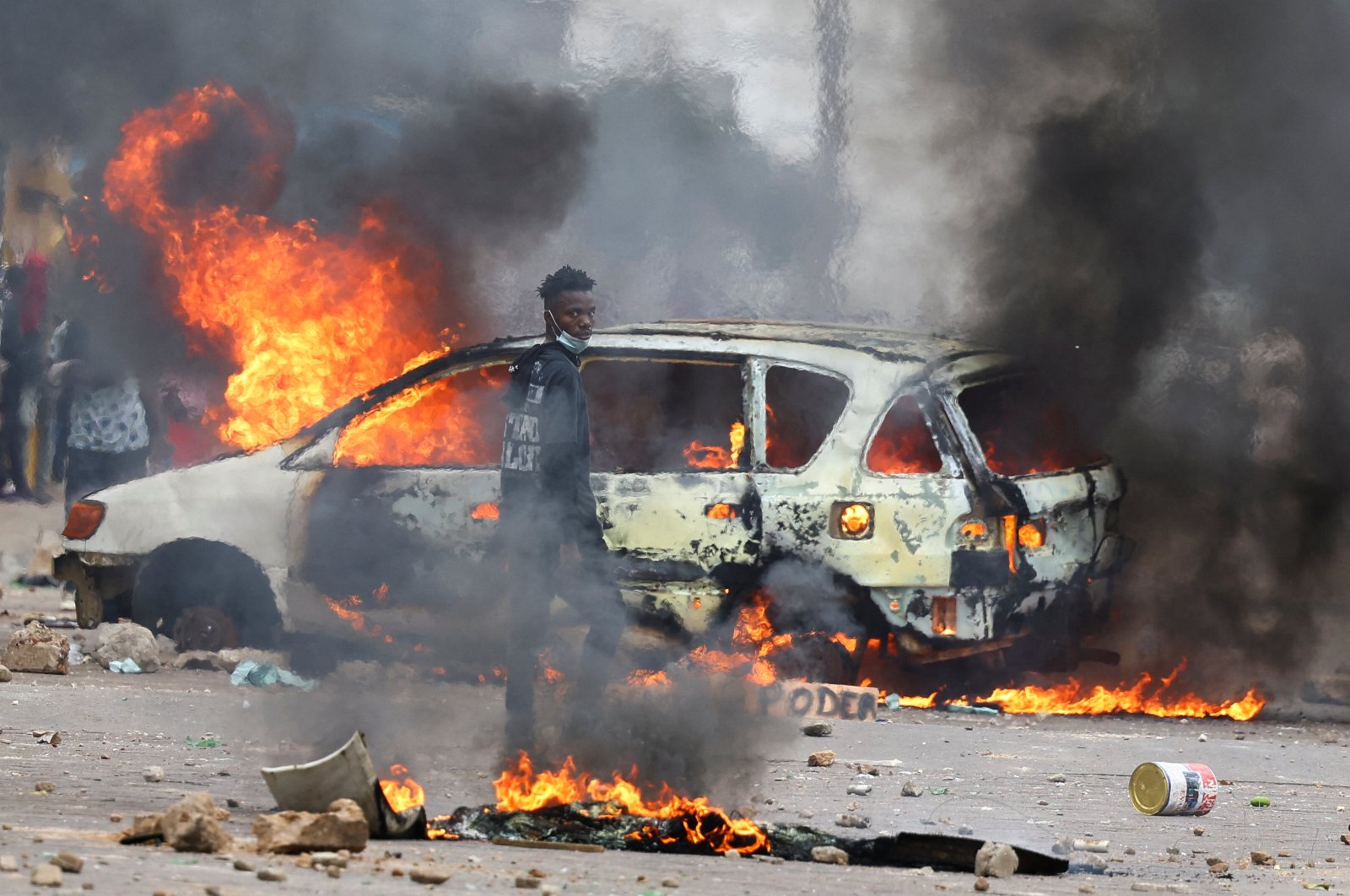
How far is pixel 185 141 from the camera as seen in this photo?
1241 centimetres

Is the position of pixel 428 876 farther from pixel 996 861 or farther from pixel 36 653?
pixel 36 653

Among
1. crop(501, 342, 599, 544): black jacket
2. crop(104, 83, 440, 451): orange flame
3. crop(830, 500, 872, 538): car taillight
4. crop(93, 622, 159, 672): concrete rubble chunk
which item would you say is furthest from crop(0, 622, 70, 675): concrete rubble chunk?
crop(830, 500, 872, 538): car taillight

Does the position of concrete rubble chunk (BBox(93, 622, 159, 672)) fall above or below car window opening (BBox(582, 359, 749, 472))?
below

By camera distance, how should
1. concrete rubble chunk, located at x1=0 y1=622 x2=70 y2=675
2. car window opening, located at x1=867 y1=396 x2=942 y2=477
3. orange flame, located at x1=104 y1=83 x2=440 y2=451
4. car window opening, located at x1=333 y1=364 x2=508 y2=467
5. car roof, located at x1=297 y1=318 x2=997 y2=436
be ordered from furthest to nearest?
1. orange flame, located at x1=104 y1=83 x2=440 y2=451
2. car window opening, located at x1=333 y1=364 x2=508 y2=467
3. concrete rubble chunk, located at x1=0 y1=622 x2=70 y2=675
4. car roof, located at x1=297 y1=318 x2=997 y2=436
5. car window opening, located at x1=867 y1=396 x2=942 y2=477

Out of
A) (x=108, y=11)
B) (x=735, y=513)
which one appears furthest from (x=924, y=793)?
(x=108, y=11)

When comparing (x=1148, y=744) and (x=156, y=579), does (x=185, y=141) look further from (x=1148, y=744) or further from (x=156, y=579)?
(x=1148, y=744)

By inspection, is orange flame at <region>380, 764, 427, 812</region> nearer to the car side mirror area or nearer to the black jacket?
the black jacket

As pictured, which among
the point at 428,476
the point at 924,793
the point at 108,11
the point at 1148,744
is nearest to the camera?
the point at 924,793

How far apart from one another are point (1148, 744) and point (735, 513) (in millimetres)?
1988

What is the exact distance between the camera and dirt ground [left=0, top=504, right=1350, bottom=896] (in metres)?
4.54

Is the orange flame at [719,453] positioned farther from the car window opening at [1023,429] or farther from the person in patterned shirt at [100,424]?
the person in patterned shirt at [100,424]

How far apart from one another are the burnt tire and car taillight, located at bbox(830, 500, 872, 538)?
272 centimetres

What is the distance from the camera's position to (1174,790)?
5492 mm

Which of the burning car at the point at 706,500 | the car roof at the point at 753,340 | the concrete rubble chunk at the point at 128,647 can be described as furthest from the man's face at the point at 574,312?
the concrete rubble chunk at the point at 128,647
